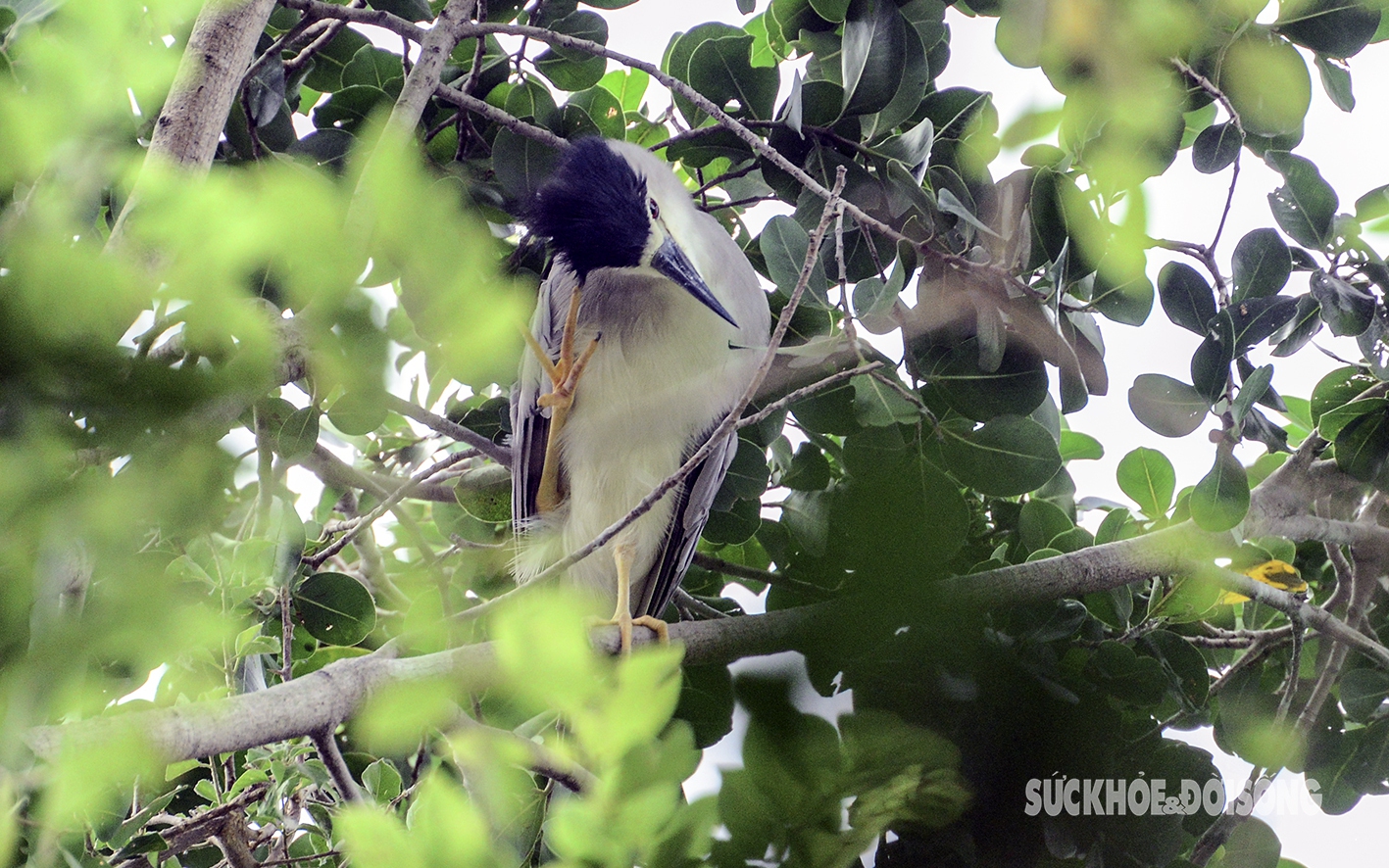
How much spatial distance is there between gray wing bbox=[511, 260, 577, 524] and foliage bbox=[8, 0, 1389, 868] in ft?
0.22

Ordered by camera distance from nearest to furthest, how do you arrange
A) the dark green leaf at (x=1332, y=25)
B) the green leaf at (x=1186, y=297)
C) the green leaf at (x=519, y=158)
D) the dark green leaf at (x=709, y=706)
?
the dark green leaf at (x=709, y=706) < the dark green leaf at (x=1332, y=25) < the green leaf at (x=1186, y=297) < the green leaf at (x=519, y=158)

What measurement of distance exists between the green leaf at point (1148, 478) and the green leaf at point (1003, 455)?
21cm

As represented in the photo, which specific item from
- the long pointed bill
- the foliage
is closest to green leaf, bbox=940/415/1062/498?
the foliage

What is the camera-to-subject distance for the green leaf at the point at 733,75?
4.09ft

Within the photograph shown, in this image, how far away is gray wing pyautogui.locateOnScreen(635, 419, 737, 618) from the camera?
59.4 inches

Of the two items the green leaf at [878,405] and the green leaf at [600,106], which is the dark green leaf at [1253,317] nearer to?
the green leaf at [878,405]

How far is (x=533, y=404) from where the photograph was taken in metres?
1.72

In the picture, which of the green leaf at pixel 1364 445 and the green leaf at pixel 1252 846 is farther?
the green leaf at pixel 1364 445

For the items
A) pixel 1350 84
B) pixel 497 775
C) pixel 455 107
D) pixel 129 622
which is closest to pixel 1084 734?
pixel 497 775

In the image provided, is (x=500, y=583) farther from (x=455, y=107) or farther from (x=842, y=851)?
(x=842, y=851)

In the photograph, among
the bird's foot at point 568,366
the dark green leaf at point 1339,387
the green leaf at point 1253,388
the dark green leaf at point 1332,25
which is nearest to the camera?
the dark green leaf at point 1332,25

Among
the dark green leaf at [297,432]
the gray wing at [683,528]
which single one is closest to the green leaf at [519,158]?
the gray wing at [683,528]

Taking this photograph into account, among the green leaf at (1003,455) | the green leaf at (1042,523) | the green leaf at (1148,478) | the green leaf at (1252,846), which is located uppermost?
the green leaf at (1003,455)

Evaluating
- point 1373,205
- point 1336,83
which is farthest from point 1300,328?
point 1336,83
